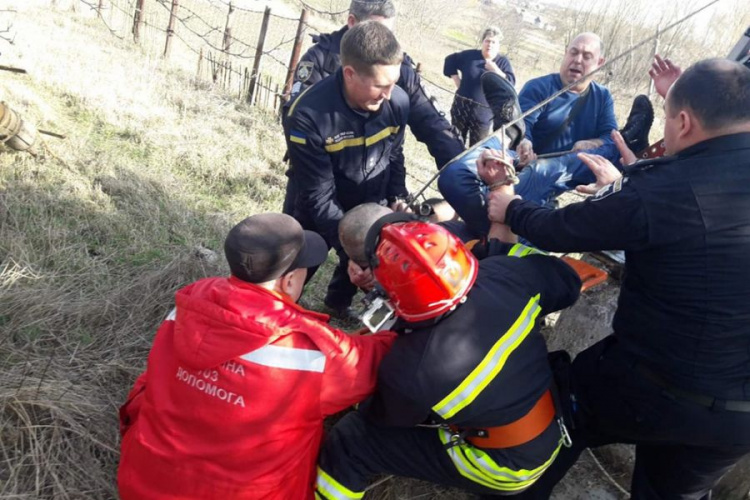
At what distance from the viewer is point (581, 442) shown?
2445 millimetres

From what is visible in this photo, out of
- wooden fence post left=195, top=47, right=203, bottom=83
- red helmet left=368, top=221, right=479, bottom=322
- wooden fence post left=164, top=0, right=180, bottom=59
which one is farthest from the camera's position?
wooden fence post left=164, top=0, right=180, bottom=59

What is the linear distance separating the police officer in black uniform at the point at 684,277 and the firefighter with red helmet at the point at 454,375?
265mm

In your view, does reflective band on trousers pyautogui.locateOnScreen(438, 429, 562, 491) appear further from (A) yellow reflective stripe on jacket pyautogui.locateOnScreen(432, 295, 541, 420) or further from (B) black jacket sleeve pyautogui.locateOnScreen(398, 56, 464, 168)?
(B) black jacket sleeve pyautogui.locateOnScreen(398, 56, 464, 168)

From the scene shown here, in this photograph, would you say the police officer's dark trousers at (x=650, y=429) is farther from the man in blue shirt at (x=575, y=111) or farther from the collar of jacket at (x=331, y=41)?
the collar of jacket at (x=331, y=41)

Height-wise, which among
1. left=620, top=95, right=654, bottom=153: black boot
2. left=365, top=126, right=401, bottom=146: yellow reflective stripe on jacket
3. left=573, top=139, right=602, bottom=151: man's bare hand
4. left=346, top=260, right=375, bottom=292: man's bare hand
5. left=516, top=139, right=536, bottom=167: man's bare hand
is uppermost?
left=620, top=95, right=654, bottom=153: black boot

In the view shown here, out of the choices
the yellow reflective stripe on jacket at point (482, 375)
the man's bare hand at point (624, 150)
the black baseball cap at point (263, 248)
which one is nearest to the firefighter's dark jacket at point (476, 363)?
the yellow reflective stripe on jacket at point (482, 375)

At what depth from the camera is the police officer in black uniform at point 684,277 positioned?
1802 millimetres

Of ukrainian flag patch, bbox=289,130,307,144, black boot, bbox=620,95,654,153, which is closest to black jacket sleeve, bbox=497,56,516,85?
black boot, bbox=620,95,654,153

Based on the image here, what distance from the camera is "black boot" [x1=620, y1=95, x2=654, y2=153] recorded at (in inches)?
133

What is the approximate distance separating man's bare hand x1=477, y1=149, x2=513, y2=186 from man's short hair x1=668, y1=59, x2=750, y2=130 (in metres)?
0.80

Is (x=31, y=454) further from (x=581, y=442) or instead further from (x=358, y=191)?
(x=581, y=442)

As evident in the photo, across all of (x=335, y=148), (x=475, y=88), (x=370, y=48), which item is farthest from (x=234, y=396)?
(x=475, y=88)

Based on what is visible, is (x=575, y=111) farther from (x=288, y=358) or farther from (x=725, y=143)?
(x=288, y=358)

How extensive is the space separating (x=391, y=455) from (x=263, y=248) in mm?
951
